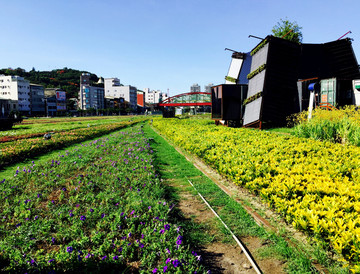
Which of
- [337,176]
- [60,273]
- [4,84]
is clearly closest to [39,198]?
[60,273]

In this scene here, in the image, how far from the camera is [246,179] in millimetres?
6250

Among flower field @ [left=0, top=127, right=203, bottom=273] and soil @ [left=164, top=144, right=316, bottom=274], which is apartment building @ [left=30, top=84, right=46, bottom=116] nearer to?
flower field @ [left=0, top=127, right=203, bottom=273]

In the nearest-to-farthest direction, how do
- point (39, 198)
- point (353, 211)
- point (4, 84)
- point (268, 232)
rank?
point (353, 211) < point (268, 232) < point (39, 198) < point (4, 84)

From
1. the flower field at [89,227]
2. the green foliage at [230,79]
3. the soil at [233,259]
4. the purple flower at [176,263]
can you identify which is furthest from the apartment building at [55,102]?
the purple flower at [176,263]

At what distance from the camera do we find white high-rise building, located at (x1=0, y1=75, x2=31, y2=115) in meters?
Result: 88.4

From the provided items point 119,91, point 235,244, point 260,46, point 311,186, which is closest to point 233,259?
point 235,244

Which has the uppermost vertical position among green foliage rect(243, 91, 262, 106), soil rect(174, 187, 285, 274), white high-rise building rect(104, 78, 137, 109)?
white high-rise building rect(104, 78, 137, 109)

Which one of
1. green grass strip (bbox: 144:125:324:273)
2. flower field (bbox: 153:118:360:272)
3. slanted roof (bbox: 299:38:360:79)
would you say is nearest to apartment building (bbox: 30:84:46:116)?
slanted roof (bbox: 299:38:360:79)

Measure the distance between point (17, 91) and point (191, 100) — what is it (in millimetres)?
73043

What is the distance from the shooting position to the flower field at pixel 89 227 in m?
3.33

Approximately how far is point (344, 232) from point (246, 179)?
10.2 ft

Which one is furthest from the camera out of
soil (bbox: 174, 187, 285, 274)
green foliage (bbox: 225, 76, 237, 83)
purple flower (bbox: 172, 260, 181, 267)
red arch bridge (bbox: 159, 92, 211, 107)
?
red arch bridge (bbox: 159, 92, 211, 107)

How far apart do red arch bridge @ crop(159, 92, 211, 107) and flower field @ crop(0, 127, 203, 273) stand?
5061 centimetres

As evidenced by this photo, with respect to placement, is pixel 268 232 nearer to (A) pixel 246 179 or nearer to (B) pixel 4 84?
(A) pixel 246 179
